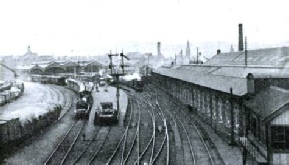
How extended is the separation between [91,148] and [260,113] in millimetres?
11796

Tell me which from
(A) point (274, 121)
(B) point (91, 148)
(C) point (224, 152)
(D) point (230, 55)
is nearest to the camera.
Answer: (A) point (274, 121)

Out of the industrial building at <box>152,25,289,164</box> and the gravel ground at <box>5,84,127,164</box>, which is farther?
the gravel ground at <box>5,84,127,164</box>

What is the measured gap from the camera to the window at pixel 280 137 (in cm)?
1655

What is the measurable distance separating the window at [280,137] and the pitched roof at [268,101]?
0.80m

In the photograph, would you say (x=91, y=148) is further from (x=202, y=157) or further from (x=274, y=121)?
(x=274, y=121)

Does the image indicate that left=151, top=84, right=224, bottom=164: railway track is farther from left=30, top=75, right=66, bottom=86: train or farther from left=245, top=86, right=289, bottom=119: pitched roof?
left=30, top=75, right=66, bottom=86: train

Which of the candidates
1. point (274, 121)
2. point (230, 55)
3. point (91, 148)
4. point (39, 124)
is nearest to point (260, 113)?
point (274, 121)

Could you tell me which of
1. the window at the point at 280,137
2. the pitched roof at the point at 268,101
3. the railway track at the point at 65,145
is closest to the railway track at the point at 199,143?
the pitched roof at the point at 268,101

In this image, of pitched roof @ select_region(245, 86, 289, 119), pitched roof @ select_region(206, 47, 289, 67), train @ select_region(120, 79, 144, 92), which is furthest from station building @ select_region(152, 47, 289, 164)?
train @ select_region(120, 79, 144, 92)

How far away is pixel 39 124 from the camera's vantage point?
29.0m

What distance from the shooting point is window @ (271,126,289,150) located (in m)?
16.5

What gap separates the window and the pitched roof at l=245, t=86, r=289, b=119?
0.80 metres

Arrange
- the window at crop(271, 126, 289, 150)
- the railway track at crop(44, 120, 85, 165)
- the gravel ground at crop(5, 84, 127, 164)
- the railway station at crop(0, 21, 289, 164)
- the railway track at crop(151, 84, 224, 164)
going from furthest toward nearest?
the gravel ground at crop(5, 84, 127, 164), the railway track at crop(44, 120, 85, 165), the railway track at crop(151, 84, 224, 164), the railway station at crop(0, 21, 289, 164), the window at crop(271, 126, 289, 150)

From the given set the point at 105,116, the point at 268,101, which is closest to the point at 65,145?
the point at 105,116
